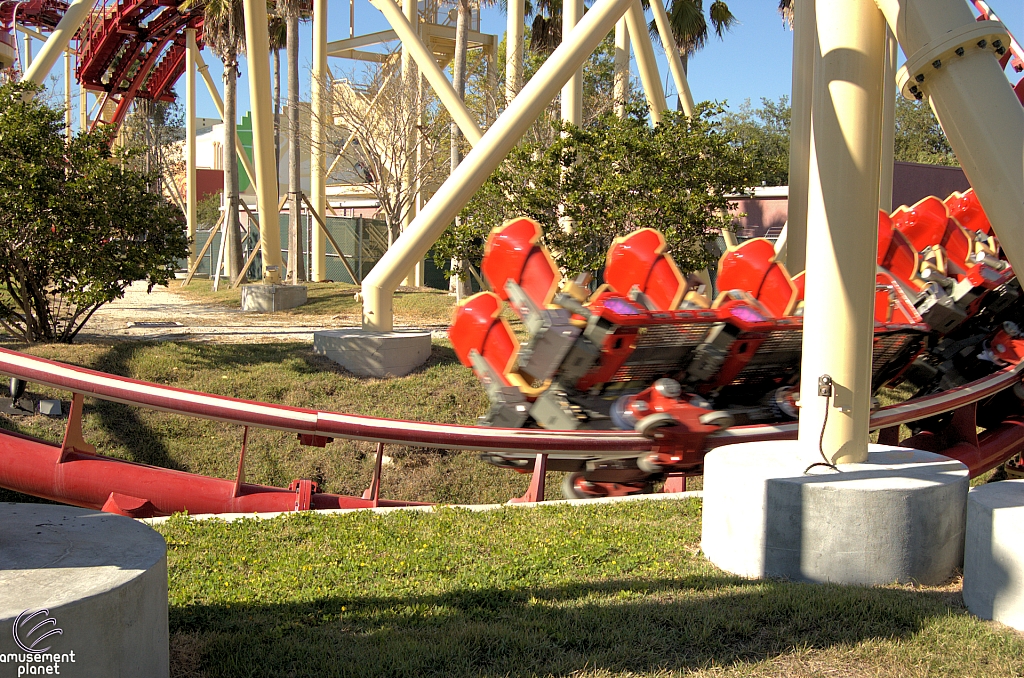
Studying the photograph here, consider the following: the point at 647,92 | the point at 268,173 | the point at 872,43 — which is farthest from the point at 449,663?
the point at 268,173

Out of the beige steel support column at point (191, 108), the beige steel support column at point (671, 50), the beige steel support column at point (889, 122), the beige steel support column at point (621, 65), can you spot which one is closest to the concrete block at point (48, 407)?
the beige steel support column at point (889, 122)

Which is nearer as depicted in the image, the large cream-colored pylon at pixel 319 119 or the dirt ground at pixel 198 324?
the dirt ground at pixel 198 324

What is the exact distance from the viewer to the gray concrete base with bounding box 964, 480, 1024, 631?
4.03m

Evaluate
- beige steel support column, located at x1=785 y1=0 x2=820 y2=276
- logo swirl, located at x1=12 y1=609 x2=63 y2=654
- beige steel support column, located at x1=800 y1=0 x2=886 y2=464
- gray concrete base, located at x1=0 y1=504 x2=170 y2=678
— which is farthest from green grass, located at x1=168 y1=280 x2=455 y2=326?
logo swirl, located at x1=12 y1=609 x2=63 y2=654

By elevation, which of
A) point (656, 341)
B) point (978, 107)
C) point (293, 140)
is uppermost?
point (293, 140)

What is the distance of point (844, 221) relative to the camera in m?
5.18

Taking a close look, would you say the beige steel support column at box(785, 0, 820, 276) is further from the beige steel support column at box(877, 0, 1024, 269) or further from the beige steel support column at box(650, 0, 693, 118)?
A: the beige steel support column at box(877, 0, 1024, 269)

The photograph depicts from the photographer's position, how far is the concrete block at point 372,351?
12508 millimetres

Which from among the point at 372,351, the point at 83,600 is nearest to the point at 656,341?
the point at 83,600

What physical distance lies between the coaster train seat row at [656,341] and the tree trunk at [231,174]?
16.0 meters

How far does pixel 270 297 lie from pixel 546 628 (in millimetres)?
15950

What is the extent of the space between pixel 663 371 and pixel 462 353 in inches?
75.2

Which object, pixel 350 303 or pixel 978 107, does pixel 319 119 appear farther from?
pixel 978 107

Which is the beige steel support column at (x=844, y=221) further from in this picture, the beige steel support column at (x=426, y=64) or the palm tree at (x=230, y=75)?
the palm tree at (x=230, y=75)
